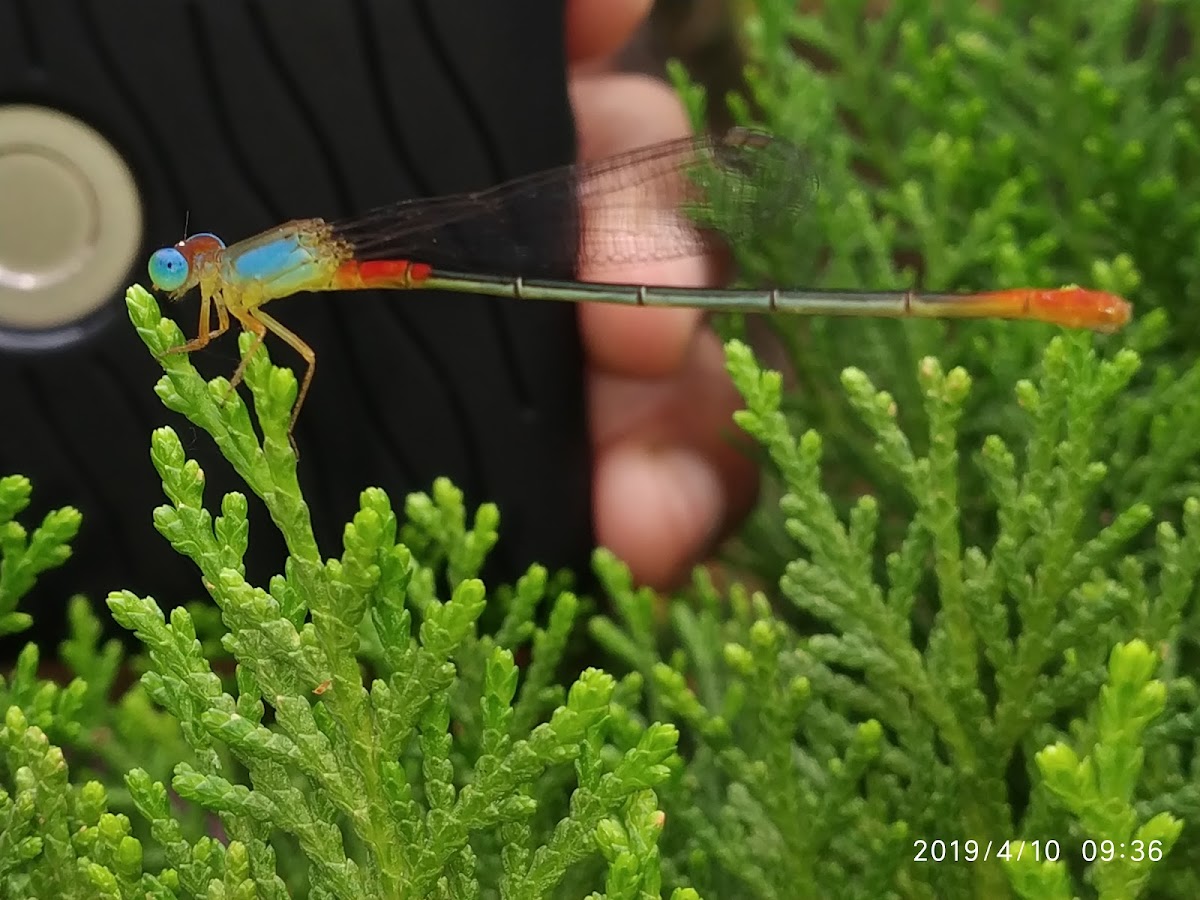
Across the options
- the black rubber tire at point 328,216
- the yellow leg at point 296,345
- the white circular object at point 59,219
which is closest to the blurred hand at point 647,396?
the black rubber tire at point 328,216

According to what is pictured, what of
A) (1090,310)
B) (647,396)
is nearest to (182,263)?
(647,396)

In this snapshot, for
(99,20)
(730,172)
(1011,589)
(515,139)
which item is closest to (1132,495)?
(1011,589)

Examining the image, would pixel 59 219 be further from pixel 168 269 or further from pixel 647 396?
pixel 647 396

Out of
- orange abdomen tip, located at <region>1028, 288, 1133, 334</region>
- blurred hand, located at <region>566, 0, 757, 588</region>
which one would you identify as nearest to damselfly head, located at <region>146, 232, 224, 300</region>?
blurred hand, located at <region>566, 0, 757, 588</region>

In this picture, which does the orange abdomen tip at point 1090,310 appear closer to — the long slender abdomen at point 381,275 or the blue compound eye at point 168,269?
the long slender abdomen at point 381,275

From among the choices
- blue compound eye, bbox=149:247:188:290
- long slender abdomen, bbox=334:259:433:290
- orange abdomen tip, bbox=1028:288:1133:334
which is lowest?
orange abdomen tip, bbox=1028:288:1133:334

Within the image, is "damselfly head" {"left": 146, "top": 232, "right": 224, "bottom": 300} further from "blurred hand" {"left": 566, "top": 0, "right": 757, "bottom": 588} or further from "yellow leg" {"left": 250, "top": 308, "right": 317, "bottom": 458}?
"blurred hand" {"left": 566, "top": 0, "right": 757, "bottom": 588}
